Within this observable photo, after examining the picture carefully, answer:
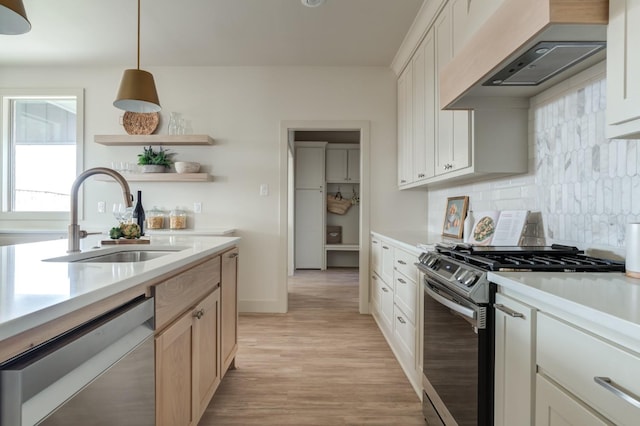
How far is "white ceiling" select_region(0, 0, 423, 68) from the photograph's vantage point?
8.60 ft

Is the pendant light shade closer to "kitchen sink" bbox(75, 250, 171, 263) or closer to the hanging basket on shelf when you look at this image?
"kitchen sink" bbox(75, 250, 171, 263)

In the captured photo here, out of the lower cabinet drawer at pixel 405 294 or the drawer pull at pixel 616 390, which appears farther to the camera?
the lower cabinet drawer at pixel 405 294

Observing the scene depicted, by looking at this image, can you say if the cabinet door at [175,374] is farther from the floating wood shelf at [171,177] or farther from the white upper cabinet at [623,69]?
the floating wood shelf at [171,177]

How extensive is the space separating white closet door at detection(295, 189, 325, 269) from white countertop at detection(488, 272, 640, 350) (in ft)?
16.4

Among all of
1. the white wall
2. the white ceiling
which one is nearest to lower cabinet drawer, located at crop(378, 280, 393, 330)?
the white wall

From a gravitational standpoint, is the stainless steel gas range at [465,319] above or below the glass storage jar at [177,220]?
below

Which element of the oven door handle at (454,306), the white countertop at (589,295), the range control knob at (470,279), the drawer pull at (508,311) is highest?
the white countertop at (589,295)

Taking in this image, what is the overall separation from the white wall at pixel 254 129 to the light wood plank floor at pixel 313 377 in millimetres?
738

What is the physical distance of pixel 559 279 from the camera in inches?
39.7

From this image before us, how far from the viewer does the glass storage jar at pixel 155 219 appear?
3.53m

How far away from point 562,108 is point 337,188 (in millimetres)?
4868

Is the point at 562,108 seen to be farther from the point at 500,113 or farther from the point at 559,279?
the point at 559,279

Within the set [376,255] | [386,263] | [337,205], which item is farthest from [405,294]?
[337,205]

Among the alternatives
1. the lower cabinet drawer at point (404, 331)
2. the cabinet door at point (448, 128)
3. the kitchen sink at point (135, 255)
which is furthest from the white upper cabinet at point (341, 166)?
the kitchen sink at point (135, 255)
